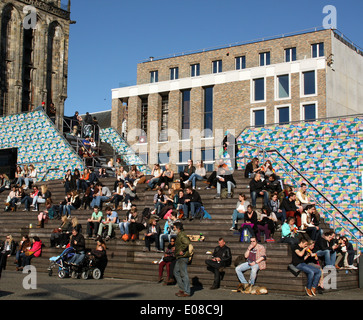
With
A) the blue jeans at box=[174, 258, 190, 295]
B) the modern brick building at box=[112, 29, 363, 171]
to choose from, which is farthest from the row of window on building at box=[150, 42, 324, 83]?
the blue jeans at box=[174, 258, 190, 295]

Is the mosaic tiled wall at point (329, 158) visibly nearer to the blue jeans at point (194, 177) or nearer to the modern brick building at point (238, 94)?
the blue jeans at point (194, 177)

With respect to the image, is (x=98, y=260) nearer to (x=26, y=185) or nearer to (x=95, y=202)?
(x=95, y=202)

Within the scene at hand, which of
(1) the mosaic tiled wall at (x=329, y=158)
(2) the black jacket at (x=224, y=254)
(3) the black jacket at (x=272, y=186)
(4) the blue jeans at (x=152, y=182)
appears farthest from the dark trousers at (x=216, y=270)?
(4) the blue jeans at (x=152, y=182)

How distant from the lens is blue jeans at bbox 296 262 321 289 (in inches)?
548

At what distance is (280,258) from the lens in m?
14.8

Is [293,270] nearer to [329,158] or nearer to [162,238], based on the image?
[162,238]

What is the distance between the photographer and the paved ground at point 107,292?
12.6 meters

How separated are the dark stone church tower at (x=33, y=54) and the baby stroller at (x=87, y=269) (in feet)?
99.0

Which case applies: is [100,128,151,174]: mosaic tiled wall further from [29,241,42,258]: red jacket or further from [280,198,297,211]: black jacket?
[280,198,297,211]: black jacket

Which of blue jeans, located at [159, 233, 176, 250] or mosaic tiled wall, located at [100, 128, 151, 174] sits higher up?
mosaic tiled wall, located at [100, 128, 151, 174]

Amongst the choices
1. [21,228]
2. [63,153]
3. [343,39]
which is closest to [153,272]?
[21,228]

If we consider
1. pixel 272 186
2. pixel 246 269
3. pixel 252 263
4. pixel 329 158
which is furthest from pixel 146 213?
pixel 329 158

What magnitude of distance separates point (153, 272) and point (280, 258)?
3.77m

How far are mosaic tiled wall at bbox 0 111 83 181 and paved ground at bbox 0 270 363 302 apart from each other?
1336 cm
